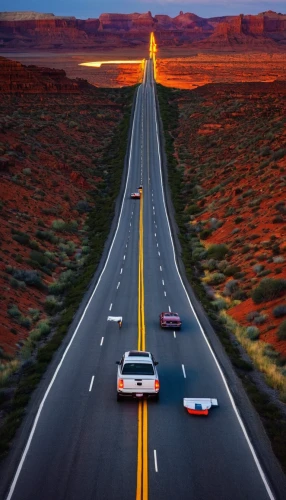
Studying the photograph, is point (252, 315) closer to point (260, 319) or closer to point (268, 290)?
point (260, 319)

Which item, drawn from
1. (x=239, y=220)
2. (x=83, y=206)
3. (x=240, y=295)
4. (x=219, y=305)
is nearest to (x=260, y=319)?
(x=219, y=305)

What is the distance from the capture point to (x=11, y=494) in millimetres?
14984

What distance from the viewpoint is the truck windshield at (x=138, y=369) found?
67.0ft

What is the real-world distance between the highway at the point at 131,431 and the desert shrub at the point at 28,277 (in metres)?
4.58

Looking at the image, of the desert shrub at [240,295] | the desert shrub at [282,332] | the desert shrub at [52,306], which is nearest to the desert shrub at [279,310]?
the desert shrub at [282,332]

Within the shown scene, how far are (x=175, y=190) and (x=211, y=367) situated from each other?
4834 centimetres

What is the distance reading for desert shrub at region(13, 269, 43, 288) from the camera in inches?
1435

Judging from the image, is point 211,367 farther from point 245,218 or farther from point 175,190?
point 175,190

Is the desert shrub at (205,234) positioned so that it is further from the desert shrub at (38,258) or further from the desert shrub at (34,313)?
the desert shrub at (34,313)

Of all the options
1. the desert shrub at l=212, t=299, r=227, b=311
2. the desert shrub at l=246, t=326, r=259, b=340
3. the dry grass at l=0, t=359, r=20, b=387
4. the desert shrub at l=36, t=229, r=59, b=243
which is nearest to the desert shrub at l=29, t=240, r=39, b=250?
the desert shrub at l=36, t=229, r=59, b=243

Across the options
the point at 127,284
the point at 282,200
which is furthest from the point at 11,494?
the point at 282,200

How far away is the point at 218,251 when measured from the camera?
4475 centimetres

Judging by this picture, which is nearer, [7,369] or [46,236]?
[7,369]

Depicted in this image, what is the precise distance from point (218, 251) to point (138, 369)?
2487cm
